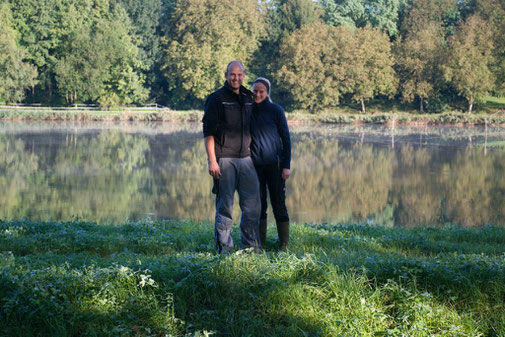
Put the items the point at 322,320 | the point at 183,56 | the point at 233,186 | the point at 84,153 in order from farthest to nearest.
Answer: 1. the point at 183,56
2. the point at 84,153
3. the point at 233,186
4. the point at 322,320

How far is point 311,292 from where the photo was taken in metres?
4.54

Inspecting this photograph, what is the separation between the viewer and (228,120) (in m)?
5.90

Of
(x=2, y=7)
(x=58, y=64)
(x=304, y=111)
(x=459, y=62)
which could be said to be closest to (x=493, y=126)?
(x=459, y=62)

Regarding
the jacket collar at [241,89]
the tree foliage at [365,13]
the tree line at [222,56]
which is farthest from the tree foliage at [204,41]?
the jacket collar at [241,89]

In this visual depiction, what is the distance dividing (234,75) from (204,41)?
51.6 metres

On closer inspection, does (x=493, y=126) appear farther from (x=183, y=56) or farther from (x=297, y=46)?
(x=183, y=56)

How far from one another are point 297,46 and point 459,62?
1440cm

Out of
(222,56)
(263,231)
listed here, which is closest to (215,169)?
(263,231)

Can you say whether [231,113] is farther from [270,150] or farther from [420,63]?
[420,63]

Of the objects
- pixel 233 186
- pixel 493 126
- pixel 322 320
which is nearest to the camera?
pixel 322 320

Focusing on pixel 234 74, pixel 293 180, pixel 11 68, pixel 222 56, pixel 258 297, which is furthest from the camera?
pixel 222 56

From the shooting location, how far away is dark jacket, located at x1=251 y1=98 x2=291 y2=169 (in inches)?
244

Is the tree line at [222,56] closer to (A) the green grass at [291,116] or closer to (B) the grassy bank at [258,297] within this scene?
(A) the green grass at [291,116]

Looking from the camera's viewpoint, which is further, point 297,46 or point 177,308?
point 297,46
